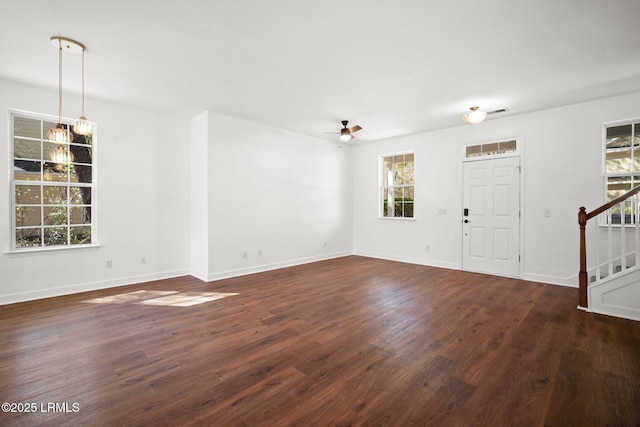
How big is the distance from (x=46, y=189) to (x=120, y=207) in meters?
0.89

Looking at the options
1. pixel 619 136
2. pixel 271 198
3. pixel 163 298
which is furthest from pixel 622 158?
pixel 163 298

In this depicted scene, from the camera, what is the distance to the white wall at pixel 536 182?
14.4 feet

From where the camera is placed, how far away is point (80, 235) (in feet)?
14.3

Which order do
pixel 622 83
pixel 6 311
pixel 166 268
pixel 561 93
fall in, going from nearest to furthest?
pixel 6 311 → pixel 622 83 → pixel 561 93 → pixel 166 268

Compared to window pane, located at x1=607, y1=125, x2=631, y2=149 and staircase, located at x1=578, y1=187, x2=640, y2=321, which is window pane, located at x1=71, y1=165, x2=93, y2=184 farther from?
window pane, located at x1=607, y1=125, x2=631, y2=149

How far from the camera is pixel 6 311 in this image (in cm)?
344

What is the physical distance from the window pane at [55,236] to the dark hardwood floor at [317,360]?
0.88 meters

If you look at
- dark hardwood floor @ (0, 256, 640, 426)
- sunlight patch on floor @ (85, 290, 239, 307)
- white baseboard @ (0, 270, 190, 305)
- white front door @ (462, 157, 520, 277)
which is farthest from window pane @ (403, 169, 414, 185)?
white baseboard @ (0, 270, 190, 305)

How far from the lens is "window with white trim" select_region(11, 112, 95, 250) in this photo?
12.7 ft

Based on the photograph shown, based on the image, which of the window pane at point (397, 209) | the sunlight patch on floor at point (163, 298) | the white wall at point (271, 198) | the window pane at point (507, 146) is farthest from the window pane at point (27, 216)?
the window pane at point (507, 146)

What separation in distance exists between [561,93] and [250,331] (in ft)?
16.9

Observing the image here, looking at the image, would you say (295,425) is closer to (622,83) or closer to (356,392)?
(356,392)

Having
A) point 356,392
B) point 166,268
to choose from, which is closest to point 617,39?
point 356,392

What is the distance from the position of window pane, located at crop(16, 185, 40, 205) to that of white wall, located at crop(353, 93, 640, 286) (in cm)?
633
